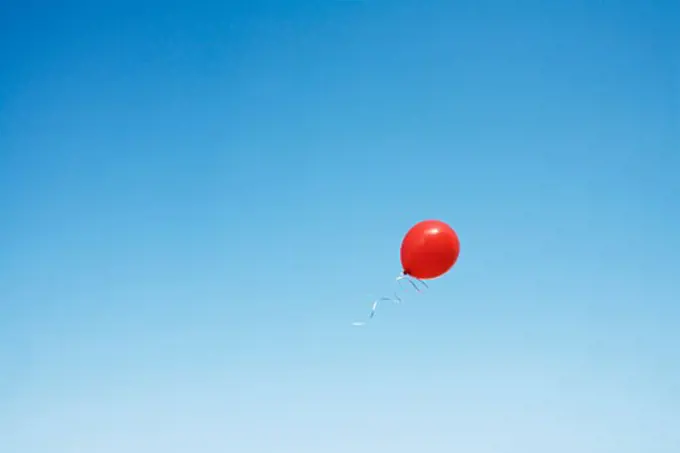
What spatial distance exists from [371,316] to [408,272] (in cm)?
158

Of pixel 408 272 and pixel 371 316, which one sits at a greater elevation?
pixel 408 272

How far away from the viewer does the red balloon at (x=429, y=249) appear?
44.4 feet

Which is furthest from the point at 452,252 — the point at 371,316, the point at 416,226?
the point at 371,316

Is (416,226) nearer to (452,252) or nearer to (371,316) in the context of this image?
(452,252)

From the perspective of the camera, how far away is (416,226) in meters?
14.0

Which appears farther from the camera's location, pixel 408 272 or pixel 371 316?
pixel 408 272

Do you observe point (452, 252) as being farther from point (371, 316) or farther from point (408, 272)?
point (371, 316)

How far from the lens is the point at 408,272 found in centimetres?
1406

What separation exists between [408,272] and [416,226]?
1.02 metres

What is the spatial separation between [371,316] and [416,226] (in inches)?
89.9

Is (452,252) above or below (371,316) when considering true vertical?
above

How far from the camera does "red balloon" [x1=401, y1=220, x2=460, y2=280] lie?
13.5 meters

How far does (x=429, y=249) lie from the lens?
44.3 ft

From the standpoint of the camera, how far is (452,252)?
13836mm
